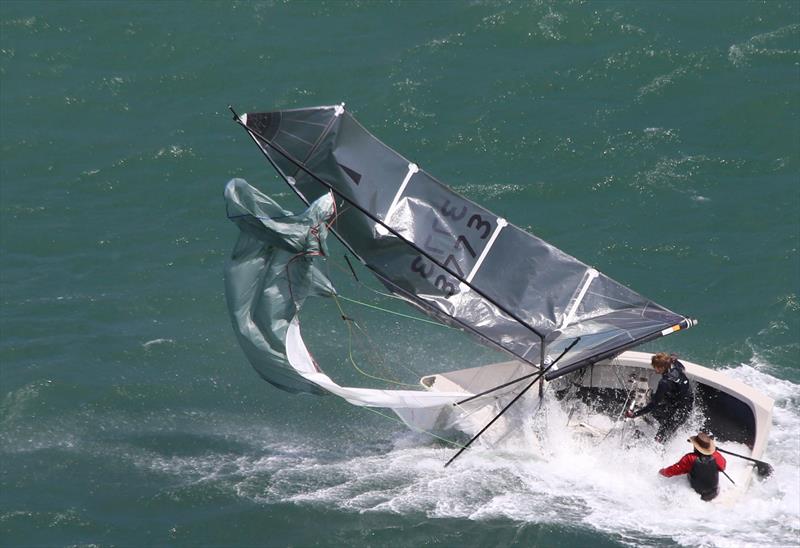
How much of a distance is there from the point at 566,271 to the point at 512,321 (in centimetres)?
145

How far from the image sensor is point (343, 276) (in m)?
30.9

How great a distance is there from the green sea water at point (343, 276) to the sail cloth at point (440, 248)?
2796mm

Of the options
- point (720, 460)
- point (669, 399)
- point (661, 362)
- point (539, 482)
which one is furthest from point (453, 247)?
point (720, 460)

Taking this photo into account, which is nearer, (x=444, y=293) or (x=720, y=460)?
(x=720, y=460)

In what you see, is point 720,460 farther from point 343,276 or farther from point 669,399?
point 343,276

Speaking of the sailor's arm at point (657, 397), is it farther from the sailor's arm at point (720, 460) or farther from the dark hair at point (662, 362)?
the sailor's arm at point (720, 460)

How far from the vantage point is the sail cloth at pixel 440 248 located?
79.9 ft

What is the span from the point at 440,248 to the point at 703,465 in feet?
21.6

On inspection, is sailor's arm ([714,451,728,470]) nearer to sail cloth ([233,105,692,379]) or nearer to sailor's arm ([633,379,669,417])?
sailor's arm ([633,379,669,417])

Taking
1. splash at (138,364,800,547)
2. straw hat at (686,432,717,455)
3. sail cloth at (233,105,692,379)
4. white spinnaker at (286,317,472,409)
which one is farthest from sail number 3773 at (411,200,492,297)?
straw hat at (686,432,717,455)

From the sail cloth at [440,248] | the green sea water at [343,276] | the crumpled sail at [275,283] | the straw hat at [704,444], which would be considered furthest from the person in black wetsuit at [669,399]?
the crumpled sail at [275,283]

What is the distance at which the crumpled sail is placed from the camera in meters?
23.7

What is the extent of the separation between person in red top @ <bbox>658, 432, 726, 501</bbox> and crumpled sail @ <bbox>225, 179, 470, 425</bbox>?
231 inches

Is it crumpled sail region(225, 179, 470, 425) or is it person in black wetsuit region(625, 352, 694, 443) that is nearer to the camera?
crumpled sail region(225, 179, 470, 425)
